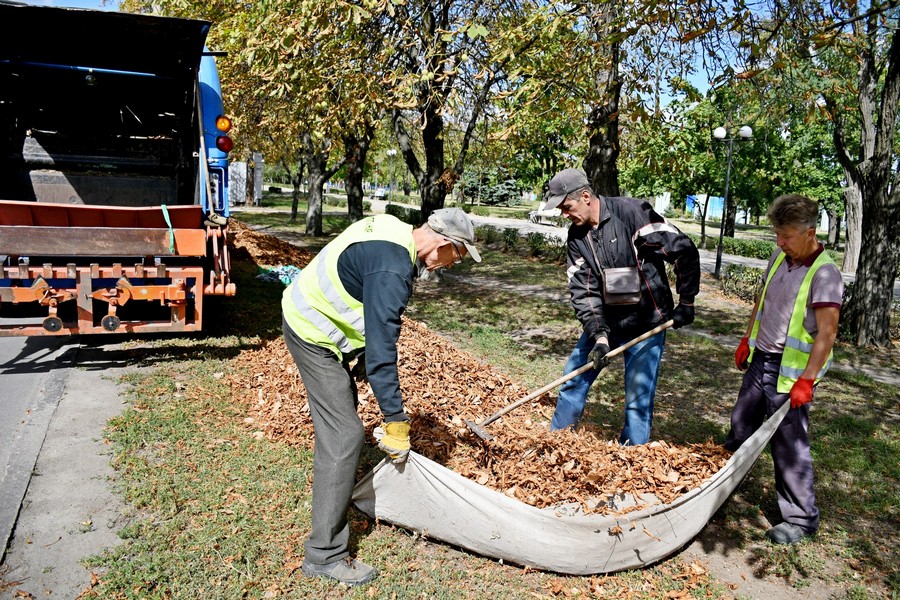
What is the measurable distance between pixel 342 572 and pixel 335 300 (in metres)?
1.29

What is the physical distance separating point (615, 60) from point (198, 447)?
5952 millimetres

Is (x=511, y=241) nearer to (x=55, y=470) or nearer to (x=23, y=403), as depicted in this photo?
(x=23, y=403)

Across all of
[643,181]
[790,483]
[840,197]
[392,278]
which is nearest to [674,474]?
[790,483]

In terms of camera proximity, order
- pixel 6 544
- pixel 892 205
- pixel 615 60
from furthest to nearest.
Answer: pixel 892 205
pixel 615 60
pixel 6 544

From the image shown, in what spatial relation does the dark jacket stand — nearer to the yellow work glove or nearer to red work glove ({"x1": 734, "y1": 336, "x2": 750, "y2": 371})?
red work glove ({"x1": 734, "y1": 336, "x2": 750, "y2": 371})

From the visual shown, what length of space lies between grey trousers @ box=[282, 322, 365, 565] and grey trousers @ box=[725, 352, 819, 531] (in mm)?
2373

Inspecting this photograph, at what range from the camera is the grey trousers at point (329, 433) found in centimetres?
290

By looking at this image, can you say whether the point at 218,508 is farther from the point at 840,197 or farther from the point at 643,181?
the point at 840,197

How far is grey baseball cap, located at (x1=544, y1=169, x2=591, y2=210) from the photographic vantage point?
154 inches

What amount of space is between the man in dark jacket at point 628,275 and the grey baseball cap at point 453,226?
122cm

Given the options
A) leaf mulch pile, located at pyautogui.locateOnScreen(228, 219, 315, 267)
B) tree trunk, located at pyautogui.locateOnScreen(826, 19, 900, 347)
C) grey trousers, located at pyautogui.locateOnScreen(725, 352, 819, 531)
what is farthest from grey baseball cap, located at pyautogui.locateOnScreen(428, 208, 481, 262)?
leaf mulch pile, located at pyautogui.locateOnScreen(228, 219, 315, 267)

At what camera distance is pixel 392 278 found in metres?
2.63

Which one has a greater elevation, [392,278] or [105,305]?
[392,278]

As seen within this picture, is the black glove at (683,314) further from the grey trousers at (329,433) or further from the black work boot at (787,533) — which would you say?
the grey trousers at (329,433)
